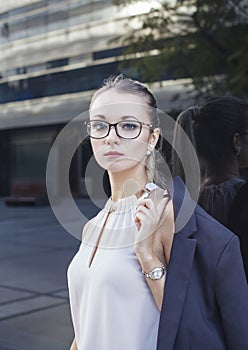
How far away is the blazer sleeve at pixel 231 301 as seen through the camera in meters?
1.42

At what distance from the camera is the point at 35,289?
709 cm

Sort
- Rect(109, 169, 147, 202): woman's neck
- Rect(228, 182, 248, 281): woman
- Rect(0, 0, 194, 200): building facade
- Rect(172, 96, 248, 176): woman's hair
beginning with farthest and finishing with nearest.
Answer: Rect(0, 0, 194, 200): building facade < Rect(172, 96, 248, 176): woman's hair < Rect(228, 182, 248, 281): woman < Rect(109, 169, 147, 202): woman's neck

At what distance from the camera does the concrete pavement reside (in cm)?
504

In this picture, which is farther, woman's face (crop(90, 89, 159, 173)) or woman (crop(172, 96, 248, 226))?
woman (crop(172, 96, 248, 226))

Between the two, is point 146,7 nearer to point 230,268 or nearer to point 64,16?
point 64,16

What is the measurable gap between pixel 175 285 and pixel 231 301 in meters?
0.15

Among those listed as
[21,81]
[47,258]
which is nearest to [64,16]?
[21,81]

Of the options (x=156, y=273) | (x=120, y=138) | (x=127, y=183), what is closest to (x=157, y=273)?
(x=156, y=273)

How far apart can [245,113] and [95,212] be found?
95 centimetres

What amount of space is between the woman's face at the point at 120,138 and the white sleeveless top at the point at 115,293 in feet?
0.33

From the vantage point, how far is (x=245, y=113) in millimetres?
2326

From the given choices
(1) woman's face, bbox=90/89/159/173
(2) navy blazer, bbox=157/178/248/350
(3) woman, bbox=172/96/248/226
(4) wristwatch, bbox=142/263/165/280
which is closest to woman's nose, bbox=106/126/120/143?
(1) woman's face, bbox=90/89/159/173

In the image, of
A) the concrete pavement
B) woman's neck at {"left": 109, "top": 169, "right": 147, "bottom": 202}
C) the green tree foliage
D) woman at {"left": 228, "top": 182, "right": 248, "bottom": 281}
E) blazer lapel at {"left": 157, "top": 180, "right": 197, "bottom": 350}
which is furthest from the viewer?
the green tree foliage

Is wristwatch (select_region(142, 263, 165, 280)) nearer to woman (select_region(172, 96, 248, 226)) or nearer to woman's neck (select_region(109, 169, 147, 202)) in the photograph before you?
woman's neck (select_region(109, 169, 147, 202))
